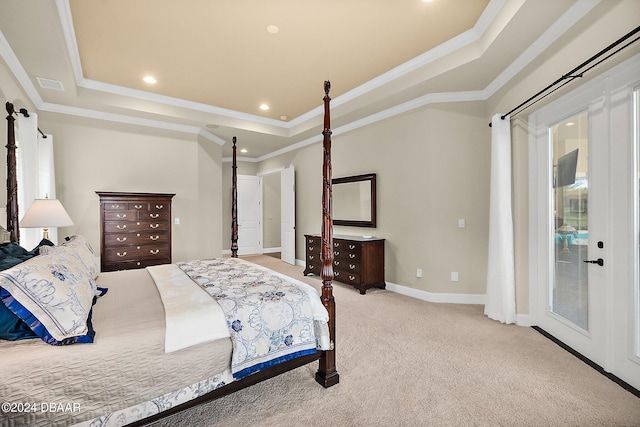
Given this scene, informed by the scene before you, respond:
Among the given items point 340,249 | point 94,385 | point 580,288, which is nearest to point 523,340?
point 580,288

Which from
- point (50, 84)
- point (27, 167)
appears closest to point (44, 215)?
point (27, 167)

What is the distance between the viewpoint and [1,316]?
1375 mm

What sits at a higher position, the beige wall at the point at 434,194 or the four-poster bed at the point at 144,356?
the beige wall at the point at 434,194

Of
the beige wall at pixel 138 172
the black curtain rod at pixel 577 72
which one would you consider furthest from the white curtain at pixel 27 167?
the black curtain rod at pixel 577 72

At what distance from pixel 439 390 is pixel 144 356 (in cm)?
186

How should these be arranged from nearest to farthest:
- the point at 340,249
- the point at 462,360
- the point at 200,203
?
the point at 462,360 → the point at 340,249 → the point at 200,203

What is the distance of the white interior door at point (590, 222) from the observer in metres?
2.04

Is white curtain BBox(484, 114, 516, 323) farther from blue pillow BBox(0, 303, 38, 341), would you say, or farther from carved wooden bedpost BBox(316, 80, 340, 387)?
blue pillow BBox(0, 303, 38, 341)

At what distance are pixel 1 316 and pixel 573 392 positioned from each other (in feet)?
10.9

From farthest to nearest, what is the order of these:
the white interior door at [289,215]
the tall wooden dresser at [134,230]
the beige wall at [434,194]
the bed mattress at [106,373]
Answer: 1. the white interior door at [289,215]
2. the tall wooden dresser at [134,230]
3. the beige wall at [434,194]
4. the bed mattress at [106,373]

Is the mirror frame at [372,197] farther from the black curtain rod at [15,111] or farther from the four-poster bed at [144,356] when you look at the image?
the black curtain rod at [15,111]

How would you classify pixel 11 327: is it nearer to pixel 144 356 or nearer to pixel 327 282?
pixel 144 356

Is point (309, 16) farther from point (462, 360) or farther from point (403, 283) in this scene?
point (403, 283)

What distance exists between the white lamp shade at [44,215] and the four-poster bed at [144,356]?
95 centimetres
